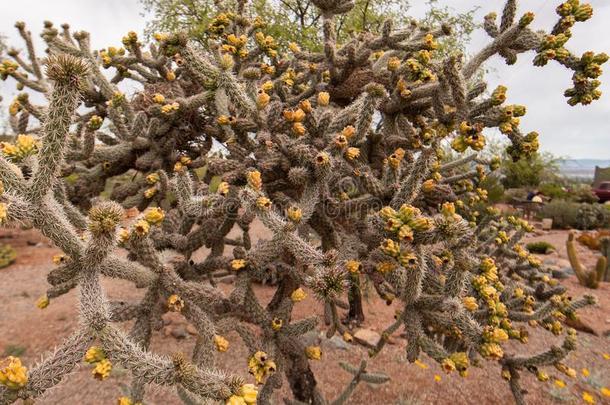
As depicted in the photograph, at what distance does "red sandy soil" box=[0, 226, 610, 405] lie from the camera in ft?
14.2

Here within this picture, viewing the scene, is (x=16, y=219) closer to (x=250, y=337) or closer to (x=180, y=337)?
(x=250, y=337)

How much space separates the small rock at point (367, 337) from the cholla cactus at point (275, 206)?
1946 mm

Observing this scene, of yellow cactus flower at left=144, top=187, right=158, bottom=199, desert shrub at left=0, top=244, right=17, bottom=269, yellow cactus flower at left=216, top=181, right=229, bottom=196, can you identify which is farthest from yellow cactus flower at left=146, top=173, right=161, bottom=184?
desert shrub at left=0, top=244, right=17, bottom=269

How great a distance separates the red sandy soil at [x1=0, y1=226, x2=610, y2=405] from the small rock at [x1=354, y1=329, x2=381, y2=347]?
13cm

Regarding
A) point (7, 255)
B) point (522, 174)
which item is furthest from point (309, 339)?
point (522, 174)

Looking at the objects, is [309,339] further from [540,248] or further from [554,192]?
[554,192]

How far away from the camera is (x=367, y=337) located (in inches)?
222

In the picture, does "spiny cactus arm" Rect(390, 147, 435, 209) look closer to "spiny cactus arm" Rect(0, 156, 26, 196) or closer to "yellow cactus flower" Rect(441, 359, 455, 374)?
"yellow cactus flower" Rect(441, 359, 455, 374)

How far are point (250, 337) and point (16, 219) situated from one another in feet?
4.85

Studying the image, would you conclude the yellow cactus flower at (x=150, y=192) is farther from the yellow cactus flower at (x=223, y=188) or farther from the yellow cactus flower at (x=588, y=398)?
the yellow cactus flower at (x=588, y=398)

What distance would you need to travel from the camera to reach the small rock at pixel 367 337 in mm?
5548

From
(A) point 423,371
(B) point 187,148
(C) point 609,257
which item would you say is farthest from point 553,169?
(B) point 187,148

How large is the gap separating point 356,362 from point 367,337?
1.66 feet

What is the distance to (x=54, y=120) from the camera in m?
1.40
